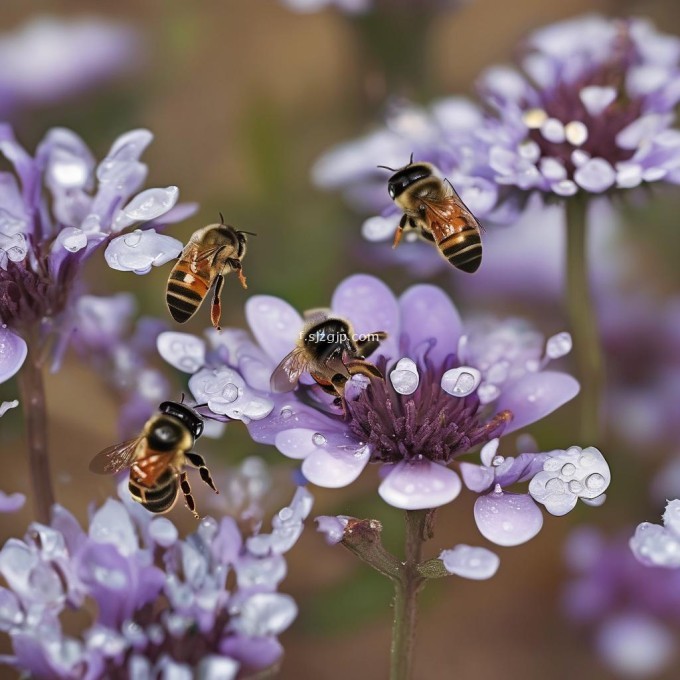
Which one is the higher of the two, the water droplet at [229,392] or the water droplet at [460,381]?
the water droplet at [460,381]

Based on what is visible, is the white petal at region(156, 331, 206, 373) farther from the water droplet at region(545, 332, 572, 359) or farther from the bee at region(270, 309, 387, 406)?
the water droplet at region(545, 332, 572, 359)

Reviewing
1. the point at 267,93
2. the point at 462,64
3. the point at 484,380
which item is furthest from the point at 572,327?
the point at 462,64

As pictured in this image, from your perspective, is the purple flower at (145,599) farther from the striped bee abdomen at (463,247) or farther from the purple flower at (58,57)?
the purple flower at (58,57)

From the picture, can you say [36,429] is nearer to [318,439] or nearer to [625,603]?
[318,439]

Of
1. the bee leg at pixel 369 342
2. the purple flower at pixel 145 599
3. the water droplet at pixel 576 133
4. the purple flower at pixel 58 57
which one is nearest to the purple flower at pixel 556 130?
the water droplet at pixel 576 133

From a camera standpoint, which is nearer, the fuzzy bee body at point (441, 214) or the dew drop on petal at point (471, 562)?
the dew drop on petal at point (471, 562)

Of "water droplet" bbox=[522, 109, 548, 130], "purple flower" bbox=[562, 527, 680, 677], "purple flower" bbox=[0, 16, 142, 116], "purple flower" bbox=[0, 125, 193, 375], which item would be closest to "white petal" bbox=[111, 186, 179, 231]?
"purple flower" bbox=[0, 125, 193, 375]

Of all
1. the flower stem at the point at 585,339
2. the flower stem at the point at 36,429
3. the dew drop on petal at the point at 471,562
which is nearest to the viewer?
the dew drop on petal at the point at 471,562

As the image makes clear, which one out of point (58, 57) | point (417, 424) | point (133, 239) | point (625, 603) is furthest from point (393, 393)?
point (58, 57)
